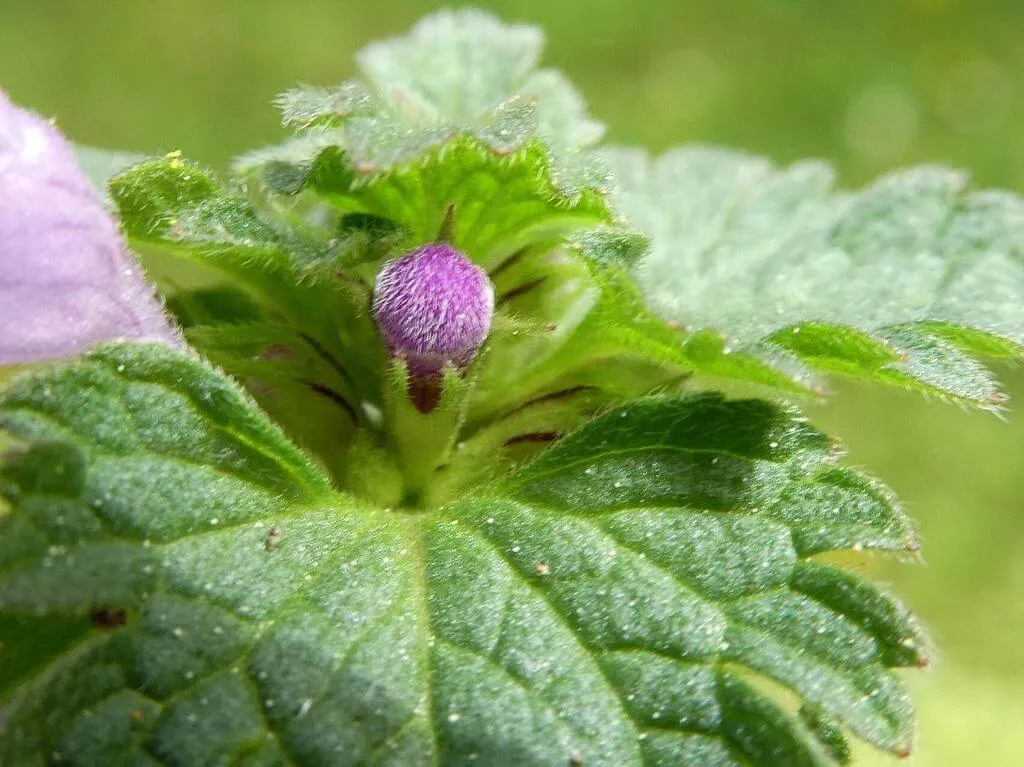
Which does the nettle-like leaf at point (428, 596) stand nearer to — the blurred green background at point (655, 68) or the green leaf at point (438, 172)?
the green leaf at point (438, 172)

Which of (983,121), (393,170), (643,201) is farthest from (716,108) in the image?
(393,170)

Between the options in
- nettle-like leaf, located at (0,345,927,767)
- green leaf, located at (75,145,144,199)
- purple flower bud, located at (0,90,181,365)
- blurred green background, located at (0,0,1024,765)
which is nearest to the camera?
nettle-like leaf, located at (0,345,927,767)

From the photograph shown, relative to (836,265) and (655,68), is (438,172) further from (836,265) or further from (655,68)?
(655,68)

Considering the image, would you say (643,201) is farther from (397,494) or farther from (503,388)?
(397,494)

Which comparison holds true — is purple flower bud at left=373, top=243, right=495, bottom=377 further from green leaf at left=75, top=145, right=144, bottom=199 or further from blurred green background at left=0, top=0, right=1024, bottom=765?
blurred green background at left=0, top=0, right=1024, bottom=765

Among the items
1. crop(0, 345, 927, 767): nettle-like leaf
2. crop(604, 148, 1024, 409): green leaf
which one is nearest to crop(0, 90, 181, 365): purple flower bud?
crop(0, 345, 927, 767): nettle-like leaf

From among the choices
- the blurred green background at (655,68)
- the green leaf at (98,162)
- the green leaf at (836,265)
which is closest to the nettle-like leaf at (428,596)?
the green leaf at (836,265)
